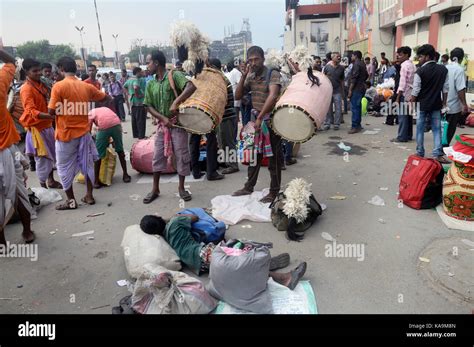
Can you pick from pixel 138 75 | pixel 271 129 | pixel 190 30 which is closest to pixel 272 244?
pixel 271 129

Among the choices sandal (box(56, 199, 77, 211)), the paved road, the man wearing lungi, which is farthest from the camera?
sandal (box(56, 199, 77, 211))

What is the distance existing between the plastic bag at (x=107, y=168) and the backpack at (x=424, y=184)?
4.48 meters

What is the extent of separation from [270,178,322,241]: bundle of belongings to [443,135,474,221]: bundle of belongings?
1.48 m

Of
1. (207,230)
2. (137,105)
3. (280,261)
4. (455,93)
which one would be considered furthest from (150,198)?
(455,93)

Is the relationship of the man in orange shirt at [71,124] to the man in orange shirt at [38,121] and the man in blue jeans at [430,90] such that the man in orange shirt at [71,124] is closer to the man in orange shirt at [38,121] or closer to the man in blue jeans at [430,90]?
the man in orange shirt at [38,121]

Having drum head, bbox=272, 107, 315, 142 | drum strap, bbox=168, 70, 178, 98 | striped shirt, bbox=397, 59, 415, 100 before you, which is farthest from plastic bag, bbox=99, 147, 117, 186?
striped shirt, bbox=397, 59, 415, 100

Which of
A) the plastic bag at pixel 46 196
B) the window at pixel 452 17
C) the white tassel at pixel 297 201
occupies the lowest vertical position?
the plastic bag at pixel 46 196

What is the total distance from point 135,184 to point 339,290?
4002 millimetres

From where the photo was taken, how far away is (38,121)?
540 cm

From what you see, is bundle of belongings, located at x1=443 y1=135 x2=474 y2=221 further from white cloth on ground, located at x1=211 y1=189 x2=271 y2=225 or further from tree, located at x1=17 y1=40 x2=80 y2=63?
tree, located at x1=17 y1=40 x2=80 y2=63

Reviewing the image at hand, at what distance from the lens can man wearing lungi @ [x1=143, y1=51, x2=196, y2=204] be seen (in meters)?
4.57

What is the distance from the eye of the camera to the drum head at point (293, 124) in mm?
4047

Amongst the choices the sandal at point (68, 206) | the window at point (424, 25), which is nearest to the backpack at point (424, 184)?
the sandal at point (68, 206)
